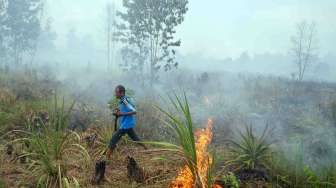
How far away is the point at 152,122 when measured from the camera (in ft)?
36.5

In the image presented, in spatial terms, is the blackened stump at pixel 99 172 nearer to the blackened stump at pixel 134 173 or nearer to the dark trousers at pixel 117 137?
the blackened stump at pixel 134 173

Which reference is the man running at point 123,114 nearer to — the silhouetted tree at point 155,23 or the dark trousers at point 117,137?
the dark trousers at point 117,137

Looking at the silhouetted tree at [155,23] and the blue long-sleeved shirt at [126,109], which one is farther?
the silhouetted tree at [155,23]

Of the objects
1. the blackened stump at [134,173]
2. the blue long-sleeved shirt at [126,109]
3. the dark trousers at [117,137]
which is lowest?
the blackened stump at [134,173]

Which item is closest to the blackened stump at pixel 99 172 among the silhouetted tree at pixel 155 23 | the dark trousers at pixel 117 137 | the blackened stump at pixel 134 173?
the blackened stump at pixel 134 173

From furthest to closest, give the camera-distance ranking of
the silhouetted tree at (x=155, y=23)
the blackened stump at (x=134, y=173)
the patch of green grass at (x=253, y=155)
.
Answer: the silhouetted tree at (x=155, y=23) < the patch of green grass at (x=253, y=155) < the blackened stump at (x=134, y=173)

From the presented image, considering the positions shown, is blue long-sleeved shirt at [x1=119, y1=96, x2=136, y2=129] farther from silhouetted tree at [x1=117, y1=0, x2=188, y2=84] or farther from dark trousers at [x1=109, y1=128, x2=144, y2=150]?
silhouetted tree at [x1=117, y1=0, x2=188, y2=84]

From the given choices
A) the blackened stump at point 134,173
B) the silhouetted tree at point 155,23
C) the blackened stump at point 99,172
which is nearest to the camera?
the blackened stump at point 99,172

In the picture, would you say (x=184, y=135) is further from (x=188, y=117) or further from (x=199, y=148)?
(x=199, y=148)

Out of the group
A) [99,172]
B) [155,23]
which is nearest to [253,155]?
[99,172]

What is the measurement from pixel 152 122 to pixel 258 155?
448 centimetres

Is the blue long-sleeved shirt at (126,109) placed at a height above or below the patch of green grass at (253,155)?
above

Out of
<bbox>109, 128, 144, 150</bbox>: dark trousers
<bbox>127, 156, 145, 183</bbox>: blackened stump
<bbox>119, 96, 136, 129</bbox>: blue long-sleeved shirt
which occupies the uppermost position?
<bbox>119, 96, 136, 129</bbox>: blue long-sleeved shirt

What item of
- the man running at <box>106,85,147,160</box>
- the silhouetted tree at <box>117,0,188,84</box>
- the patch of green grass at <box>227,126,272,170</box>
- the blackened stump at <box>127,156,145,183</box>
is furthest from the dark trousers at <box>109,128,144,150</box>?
the silhouetted tree at <box>117,0,188,84</box>
